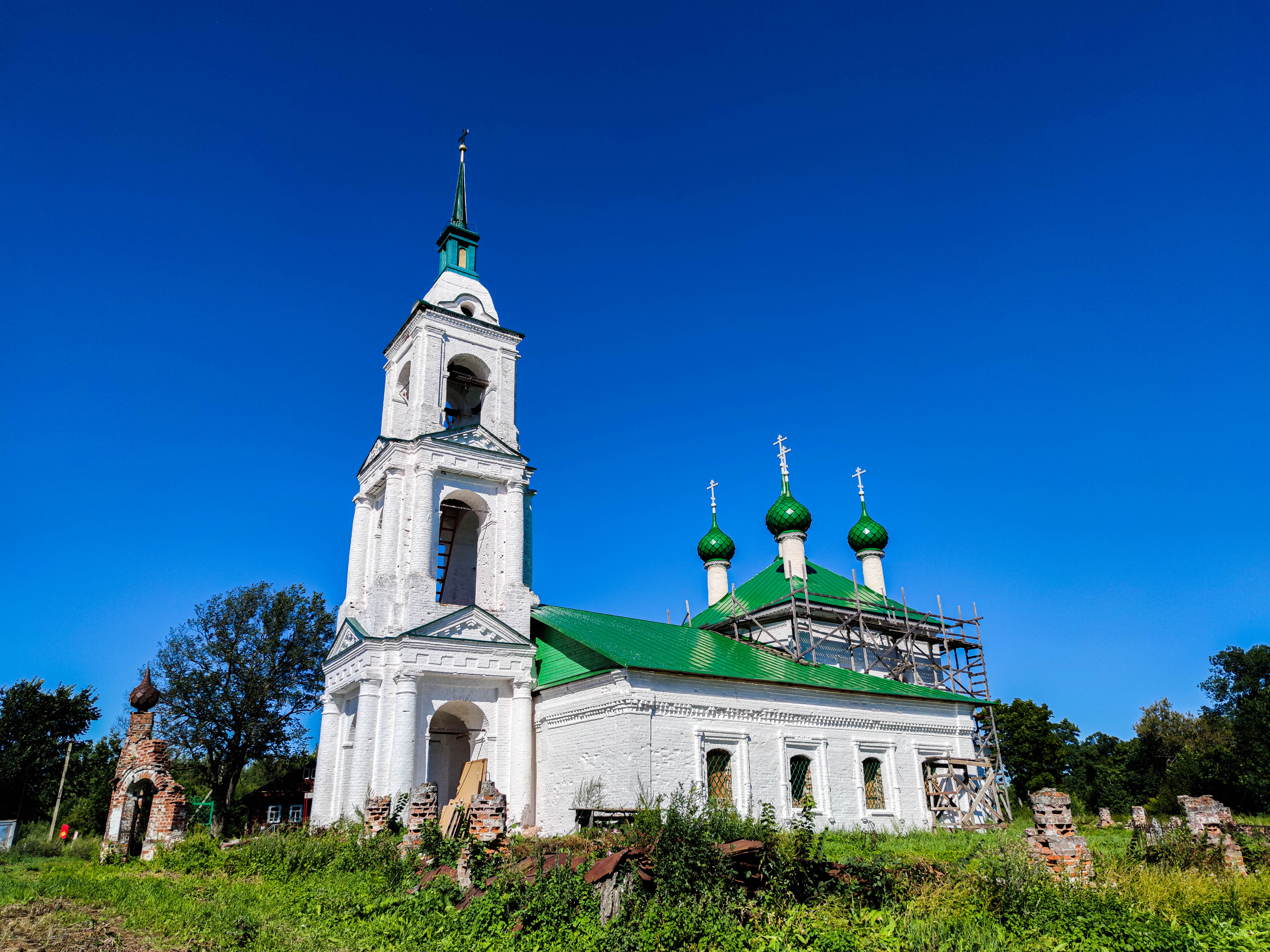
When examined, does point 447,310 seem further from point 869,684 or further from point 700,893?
point 700,893

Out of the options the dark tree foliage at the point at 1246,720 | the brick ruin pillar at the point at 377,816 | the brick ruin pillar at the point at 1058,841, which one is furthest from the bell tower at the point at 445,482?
the dark tree foliage at the point at 1246,720

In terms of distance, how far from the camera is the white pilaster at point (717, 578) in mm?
33281

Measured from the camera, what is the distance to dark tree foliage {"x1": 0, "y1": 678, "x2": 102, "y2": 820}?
34.4m

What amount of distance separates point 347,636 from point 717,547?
15843 millimetres

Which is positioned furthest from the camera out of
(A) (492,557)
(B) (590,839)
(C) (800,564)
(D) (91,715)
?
(D) (91,715)

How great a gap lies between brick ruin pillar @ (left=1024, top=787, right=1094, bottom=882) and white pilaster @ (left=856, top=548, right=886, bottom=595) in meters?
23.0

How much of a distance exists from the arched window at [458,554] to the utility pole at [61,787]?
1658cm

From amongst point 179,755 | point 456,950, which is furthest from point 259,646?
point 456,950

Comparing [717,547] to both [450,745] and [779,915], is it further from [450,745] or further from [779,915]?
[779,915]

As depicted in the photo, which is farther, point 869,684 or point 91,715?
point 91,715

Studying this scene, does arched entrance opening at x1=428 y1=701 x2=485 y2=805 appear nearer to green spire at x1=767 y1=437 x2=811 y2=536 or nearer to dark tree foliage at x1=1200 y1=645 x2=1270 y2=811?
green spire at x1=767 y1=437 x2=811 y2=536

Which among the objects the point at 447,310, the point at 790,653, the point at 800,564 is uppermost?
the point at 447,310

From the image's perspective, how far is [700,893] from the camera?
9531 mm

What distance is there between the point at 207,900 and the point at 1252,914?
1316 centimetres
